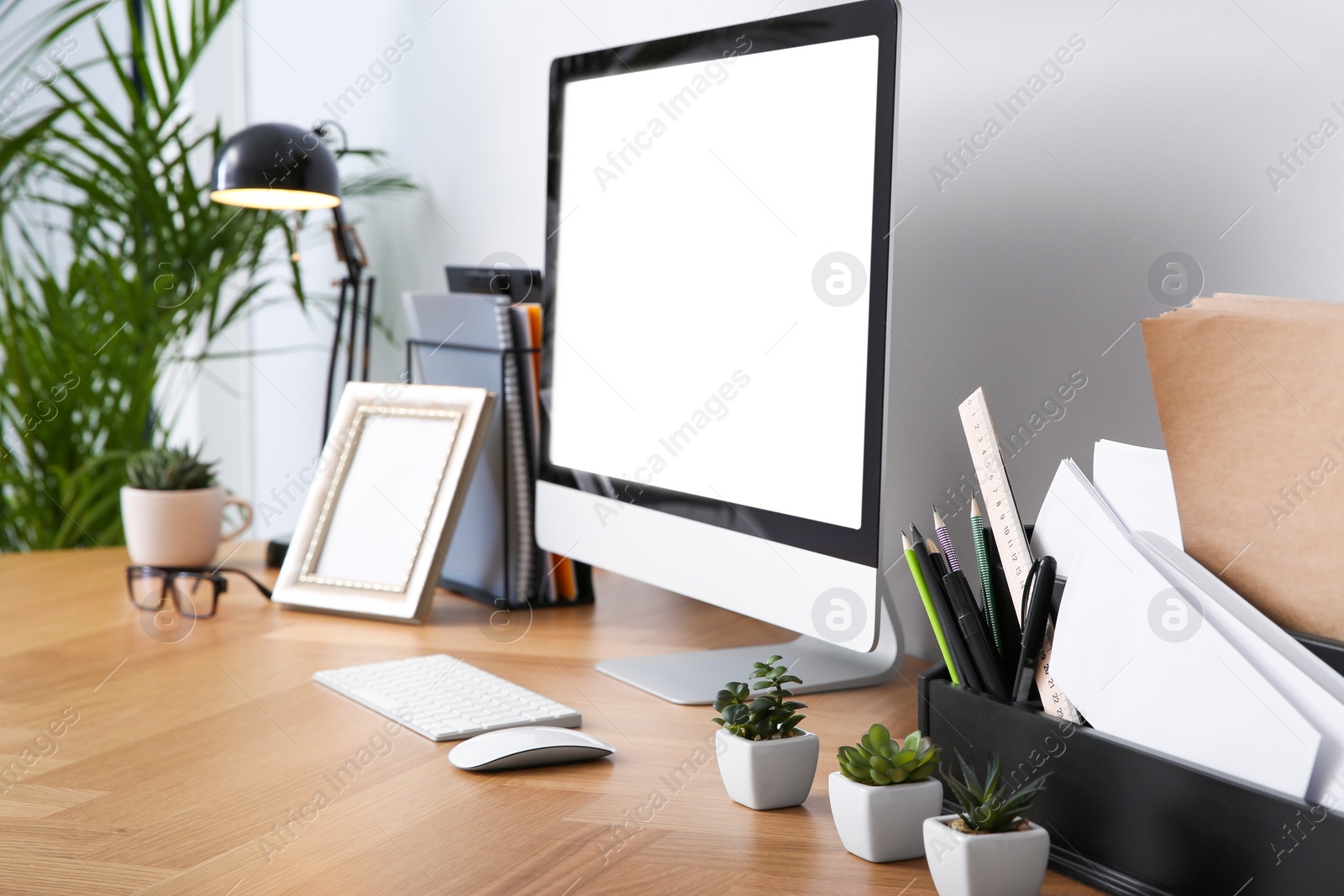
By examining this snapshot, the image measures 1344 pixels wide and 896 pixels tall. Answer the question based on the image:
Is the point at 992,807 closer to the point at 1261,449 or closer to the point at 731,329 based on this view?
the point at 1261,449

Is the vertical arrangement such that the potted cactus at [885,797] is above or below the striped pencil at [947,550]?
Result: below

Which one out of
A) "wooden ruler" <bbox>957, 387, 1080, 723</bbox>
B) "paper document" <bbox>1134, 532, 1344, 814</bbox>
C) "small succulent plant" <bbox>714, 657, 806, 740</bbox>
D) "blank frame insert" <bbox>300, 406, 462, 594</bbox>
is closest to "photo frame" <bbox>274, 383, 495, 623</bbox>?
"blank frame insert" <bbox>300, 406, 462, 594</bbox>

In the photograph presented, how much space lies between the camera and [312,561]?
1.26 metres

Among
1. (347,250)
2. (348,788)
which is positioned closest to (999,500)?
(348,788)

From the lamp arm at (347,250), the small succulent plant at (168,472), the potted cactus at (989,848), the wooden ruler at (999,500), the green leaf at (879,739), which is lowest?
the potted cactus at (989,848)

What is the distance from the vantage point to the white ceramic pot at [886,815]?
2.01ft

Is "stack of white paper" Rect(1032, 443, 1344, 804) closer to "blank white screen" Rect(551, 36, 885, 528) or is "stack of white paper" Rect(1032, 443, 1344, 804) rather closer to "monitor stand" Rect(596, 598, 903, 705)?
"blank white screen" Rect(551, 36, 885, 528)

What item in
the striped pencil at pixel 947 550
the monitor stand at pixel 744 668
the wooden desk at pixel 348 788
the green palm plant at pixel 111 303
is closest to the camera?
the wooden desk at pixel 348 788

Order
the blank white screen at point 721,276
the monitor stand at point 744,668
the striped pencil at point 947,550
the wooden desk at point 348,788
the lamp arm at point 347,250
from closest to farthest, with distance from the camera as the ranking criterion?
the wooden desk at point 348,788
the striped pencil at point 947,550
the blank white screen at point 721,276
the monitor stand at point 744,668
the lamp arm at point 347,250

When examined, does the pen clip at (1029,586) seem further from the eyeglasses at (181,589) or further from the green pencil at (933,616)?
the eyeglasses at (181,589)

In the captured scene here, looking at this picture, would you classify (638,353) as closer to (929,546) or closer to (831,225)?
(831,225)

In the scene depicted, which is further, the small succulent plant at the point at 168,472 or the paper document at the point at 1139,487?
the small succulent plant at the point at 168,472

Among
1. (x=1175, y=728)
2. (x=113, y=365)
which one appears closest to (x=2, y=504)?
(x=113, y=365)

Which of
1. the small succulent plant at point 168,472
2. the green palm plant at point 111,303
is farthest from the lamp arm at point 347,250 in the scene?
the small succulent plant at point 168,472
